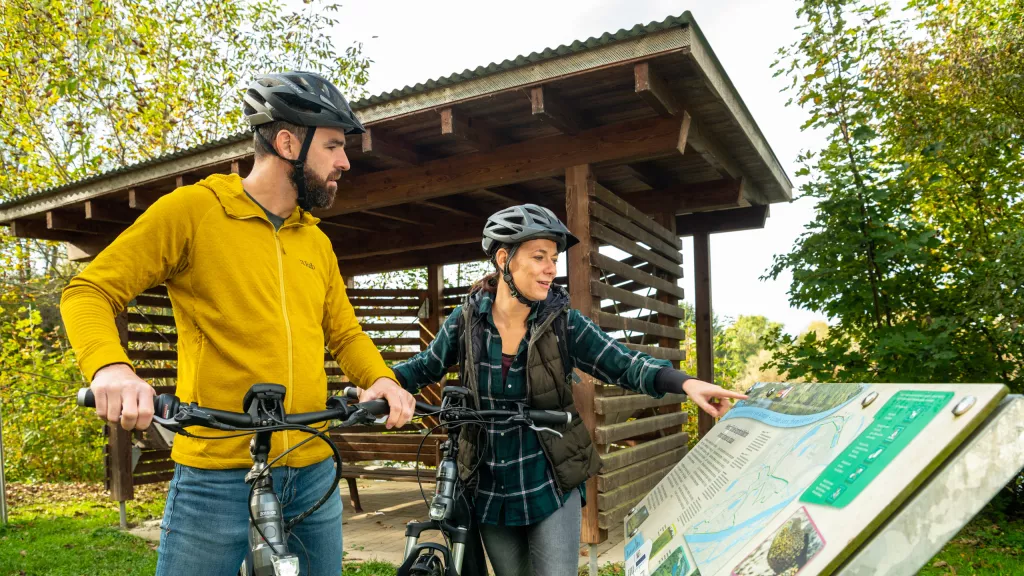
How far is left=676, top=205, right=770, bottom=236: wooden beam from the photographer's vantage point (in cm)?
775

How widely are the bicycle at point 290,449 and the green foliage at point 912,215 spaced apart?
463cm

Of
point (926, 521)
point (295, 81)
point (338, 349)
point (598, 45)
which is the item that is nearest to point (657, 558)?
point (926, 521)

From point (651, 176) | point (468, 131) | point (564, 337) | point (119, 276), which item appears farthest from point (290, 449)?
point (651, 176)

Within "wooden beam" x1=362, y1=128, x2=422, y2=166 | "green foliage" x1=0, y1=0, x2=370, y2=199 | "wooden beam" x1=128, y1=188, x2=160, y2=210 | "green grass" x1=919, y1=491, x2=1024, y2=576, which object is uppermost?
"green foliage" x1=0, y1=0, x2=370, y2=199

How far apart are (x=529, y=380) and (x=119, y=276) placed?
1.32 metres

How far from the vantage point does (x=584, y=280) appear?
5.24m

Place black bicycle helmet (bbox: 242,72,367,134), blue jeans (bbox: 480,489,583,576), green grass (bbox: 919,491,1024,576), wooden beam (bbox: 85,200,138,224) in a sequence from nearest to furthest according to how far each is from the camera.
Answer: black bicycle helmet (bbox: 242,72,367,134) < blue jeans (bbox: 480,489,583,576) < green grass (bbox: 919,491,1024,576) < wooden beam (bbox: 85,200,138,224)

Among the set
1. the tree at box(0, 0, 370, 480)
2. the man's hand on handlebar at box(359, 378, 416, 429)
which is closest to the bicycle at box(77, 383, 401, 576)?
the man's hand on handlebar at box(359, 378, 416, 429)

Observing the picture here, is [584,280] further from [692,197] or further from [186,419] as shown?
[186,419]

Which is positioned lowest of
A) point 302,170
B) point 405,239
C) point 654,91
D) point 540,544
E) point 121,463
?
point 121,463

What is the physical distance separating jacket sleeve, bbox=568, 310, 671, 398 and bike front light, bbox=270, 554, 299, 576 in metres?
1.26

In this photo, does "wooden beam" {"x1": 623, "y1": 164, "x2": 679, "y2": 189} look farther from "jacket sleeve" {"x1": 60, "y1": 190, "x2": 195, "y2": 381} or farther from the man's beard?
"jacket sleeve" {"x1": 60, "y1": 190, "x2": 195, "y2": 381}

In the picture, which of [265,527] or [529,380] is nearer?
[265,527]

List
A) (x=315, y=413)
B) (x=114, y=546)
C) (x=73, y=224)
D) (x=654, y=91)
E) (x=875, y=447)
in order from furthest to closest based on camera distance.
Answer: (x=73, y=224)
(x=114, y=546)
(x=654, y=91)
(x=315, y=413)
(x=875, y=447)
